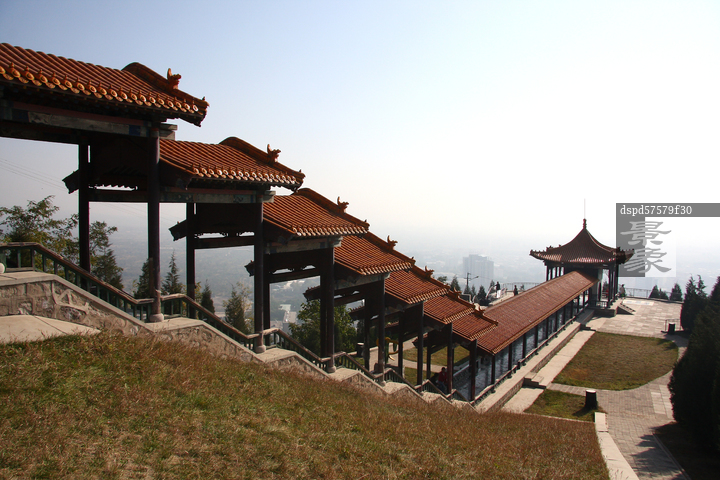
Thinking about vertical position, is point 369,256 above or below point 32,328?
above

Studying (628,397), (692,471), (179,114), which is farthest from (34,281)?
(628,397)

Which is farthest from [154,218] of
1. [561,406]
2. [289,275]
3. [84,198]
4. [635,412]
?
[635,412]

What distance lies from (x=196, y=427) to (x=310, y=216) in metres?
5.53

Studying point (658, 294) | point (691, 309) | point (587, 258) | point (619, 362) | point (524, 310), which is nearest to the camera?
point (524, 310)

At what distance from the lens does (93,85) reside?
6254mm

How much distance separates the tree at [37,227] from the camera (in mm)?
22703

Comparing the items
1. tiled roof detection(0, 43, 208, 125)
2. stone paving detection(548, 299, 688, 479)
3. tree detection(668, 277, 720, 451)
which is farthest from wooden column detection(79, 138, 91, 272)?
tree detection(668, 277, 720, 451)

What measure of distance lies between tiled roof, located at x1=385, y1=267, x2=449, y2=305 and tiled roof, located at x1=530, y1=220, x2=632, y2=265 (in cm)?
2574

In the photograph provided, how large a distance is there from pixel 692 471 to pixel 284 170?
1263 cm

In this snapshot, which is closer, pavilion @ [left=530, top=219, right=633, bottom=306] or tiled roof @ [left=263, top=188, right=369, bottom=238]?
tiled roof @ [left=263, top=188, right=369, bottom=238]

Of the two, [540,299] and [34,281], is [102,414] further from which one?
[540,299]

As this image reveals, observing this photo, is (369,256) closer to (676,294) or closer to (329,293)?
(329,293)

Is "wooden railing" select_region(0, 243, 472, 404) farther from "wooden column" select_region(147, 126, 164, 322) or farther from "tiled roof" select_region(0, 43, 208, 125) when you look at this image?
"tiled roof" select_region(0, 43, 208, 125)

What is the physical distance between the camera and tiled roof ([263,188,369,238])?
901 cm
